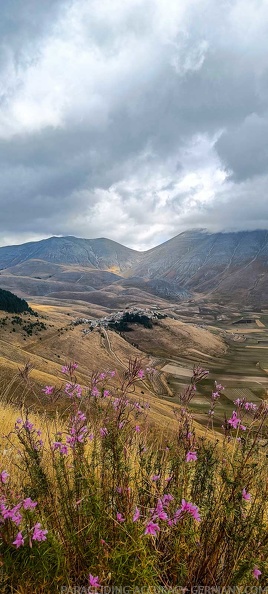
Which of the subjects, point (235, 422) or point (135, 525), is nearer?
point (135, 525)

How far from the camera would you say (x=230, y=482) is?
3221 mm

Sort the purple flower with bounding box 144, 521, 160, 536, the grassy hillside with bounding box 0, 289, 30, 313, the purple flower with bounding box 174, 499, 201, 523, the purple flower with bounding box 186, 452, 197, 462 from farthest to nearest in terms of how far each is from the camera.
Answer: the grassy hillside with bounding box 0, 289, 30, 313 → the purple flower with bounding box 186, 452, 197, 462 → the purple flower with bounding box 174, 499, 201, 523 → the purple flower with bounding box 144, 521, 160, 536

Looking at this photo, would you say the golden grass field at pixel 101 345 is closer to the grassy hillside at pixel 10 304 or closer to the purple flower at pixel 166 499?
the grassy hillside at pixel 10 304

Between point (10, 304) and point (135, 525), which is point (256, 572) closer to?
point (135, 525)

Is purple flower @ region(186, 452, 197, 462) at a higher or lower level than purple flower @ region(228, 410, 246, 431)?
lower

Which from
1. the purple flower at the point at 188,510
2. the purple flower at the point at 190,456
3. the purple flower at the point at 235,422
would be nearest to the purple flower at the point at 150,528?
the purple flower at the point at 188,510

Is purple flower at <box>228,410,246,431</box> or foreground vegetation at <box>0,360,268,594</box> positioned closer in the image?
foreground vegetation at <box>0,360,268,594</box>

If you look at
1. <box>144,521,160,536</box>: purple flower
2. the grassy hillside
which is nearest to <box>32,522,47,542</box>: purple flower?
<box>144,521,160,536</box>: purple flower

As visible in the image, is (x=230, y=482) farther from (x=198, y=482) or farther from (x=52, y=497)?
(x=52, y=497)

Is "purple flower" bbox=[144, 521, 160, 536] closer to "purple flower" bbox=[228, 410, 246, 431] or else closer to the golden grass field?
"purple flower" bbox=[228, 410, 246, 431]

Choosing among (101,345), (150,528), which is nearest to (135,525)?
(150,528)

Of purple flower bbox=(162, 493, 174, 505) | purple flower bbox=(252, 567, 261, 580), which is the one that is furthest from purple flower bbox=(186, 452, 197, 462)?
purple flower bbox=(252, 567, 261, 580)

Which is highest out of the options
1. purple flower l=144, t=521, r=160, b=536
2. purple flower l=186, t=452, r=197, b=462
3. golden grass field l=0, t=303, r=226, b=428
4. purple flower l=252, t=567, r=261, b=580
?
purple flower l=186, t=452, r=197, b=462

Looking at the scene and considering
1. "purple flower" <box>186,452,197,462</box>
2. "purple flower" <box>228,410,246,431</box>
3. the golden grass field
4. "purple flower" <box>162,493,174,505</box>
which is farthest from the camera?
the golden grass field
